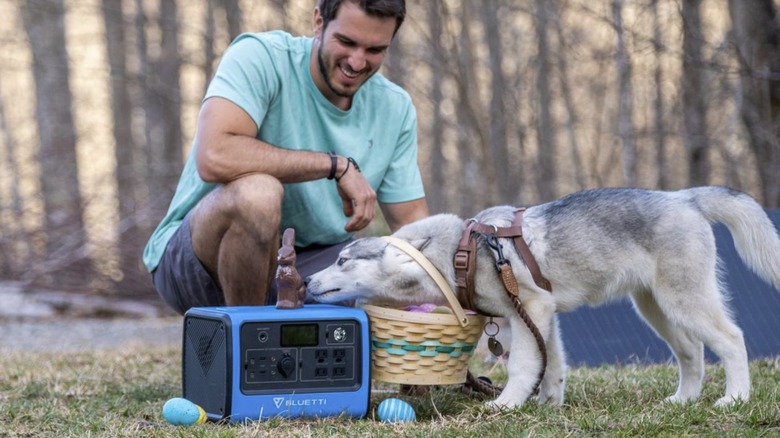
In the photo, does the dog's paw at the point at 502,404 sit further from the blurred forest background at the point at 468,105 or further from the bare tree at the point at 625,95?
the bare tree at the point at 625,95

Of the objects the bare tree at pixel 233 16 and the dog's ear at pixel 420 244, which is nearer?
the dog's ear at pixel 420 244

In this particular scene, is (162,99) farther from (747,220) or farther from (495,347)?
(747,220)

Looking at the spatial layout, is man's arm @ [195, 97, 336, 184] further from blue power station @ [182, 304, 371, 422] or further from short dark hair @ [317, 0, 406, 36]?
blue power station @ [182, 304, 371, 422]

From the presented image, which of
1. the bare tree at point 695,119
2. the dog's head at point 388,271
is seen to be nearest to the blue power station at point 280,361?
the dog's head at point 388,271

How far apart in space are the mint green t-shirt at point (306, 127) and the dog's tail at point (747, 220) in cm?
153

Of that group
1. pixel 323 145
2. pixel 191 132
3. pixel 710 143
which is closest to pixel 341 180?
pixel 323 145

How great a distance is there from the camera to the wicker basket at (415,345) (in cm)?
368

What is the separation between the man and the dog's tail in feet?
4.67

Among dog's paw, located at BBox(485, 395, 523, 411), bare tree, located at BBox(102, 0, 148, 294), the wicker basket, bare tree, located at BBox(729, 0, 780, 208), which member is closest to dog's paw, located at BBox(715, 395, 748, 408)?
dog's paw, located at BBox(485, 395, 523, 411)

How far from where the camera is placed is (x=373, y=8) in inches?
174

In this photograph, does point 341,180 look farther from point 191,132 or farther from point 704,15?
point 191,132

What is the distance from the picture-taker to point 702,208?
3.94 metres

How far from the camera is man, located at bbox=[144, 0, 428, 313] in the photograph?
14.0 ft

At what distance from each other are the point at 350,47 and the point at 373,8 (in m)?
0.21
